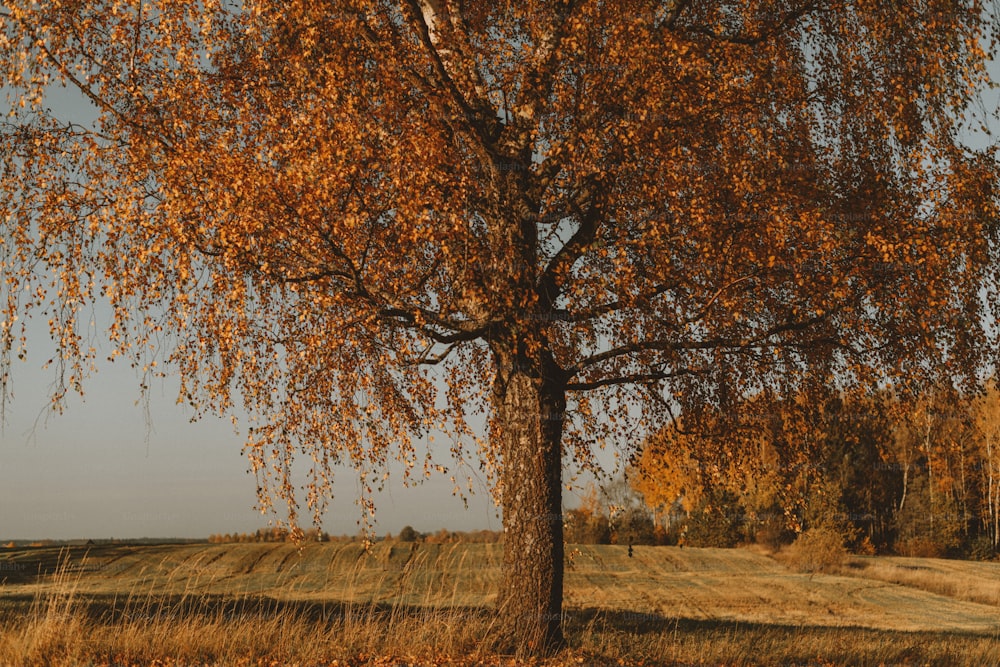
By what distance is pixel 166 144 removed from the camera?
10.5 metres

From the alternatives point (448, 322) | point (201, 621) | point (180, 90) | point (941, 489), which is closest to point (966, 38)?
point (448, 322)

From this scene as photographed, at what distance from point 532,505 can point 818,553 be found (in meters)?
34.4

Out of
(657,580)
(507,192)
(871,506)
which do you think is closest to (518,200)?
(507,192)

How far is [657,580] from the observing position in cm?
3281

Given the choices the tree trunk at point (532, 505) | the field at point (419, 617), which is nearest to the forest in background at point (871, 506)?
the field at point (419, 617)

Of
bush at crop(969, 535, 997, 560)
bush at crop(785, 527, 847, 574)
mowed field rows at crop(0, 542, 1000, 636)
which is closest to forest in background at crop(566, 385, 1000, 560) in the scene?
bush at crop(969, 535, 997, 560)

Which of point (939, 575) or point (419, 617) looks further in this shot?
point (939, 575)

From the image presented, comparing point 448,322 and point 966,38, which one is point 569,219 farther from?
point 966,38

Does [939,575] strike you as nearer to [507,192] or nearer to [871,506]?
[871,506]

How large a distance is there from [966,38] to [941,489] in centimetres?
5119

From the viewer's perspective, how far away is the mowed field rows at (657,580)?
23.9 m

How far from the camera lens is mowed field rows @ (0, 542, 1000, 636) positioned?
23891 mm

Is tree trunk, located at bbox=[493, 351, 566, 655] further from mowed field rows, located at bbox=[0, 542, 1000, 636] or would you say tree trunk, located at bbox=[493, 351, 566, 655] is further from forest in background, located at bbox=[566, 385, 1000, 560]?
forest in background, located at bbox=[566, 385, 1000, 560]

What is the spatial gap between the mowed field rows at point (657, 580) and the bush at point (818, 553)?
91 centimetres
